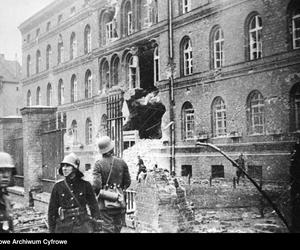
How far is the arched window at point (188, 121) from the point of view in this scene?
6054mm

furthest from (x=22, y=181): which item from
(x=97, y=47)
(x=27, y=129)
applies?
(x=97, y=47)

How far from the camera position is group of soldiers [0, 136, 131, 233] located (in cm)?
422

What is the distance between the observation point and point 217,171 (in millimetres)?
5500

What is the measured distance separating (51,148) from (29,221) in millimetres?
1839

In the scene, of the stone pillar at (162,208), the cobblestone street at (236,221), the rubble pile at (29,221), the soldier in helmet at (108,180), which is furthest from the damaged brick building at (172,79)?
the soldier in helmet at (108,180)

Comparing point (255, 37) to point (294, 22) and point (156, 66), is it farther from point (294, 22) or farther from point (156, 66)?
point (156, 66)

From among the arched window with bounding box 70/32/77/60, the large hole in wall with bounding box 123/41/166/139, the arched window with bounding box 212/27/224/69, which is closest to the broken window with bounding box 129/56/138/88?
the large hole in wall with bounding box 123/41/166/139

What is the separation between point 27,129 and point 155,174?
190 inches

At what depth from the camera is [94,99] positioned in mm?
8156

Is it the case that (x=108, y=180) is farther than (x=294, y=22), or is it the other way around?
(x=294, y=22)

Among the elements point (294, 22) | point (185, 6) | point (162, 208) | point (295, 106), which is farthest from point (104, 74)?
point (295, 106)

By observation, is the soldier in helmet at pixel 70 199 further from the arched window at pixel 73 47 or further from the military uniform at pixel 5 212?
the arched window at pixel 73 47
